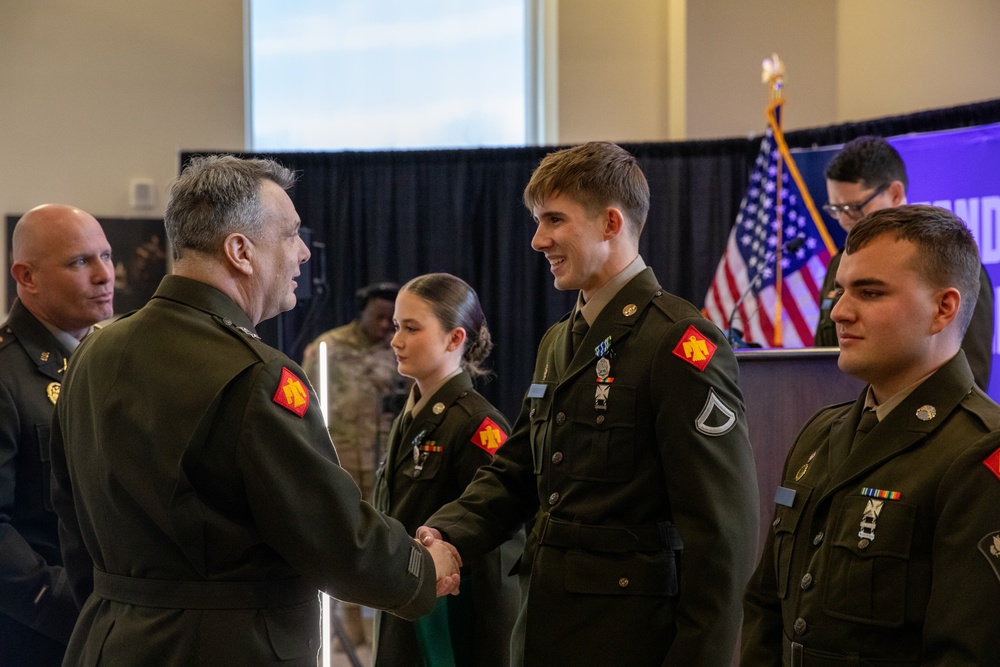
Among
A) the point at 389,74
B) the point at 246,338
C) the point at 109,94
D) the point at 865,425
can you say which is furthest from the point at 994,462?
the point at 109,94

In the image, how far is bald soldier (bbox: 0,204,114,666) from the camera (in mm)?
2568

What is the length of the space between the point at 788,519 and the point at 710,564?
0.63ft

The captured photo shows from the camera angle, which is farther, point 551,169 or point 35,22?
point 35,22

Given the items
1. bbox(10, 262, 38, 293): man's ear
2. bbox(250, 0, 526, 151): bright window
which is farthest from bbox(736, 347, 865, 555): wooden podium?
bbox(250, 0, 526, 151): bright window

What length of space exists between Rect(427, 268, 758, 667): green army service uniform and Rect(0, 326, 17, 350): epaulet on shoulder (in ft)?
4.99

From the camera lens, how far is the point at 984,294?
10.8ft

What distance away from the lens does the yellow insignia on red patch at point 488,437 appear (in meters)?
2.85

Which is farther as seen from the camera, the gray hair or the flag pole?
the flag pole

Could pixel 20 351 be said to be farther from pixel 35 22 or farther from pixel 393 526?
pixel 35 22

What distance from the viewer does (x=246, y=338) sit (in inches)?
74.5

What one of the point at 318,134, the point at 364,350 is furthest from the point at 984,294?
the point at 318,134

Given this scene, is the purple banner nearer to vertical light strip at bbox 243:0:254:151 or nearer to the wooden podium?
the wooden podium

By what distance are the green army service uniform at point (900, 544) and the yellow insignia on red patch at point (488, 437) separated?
114cm

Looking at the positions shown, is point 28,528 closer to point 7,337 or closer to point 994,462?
point 7,337
